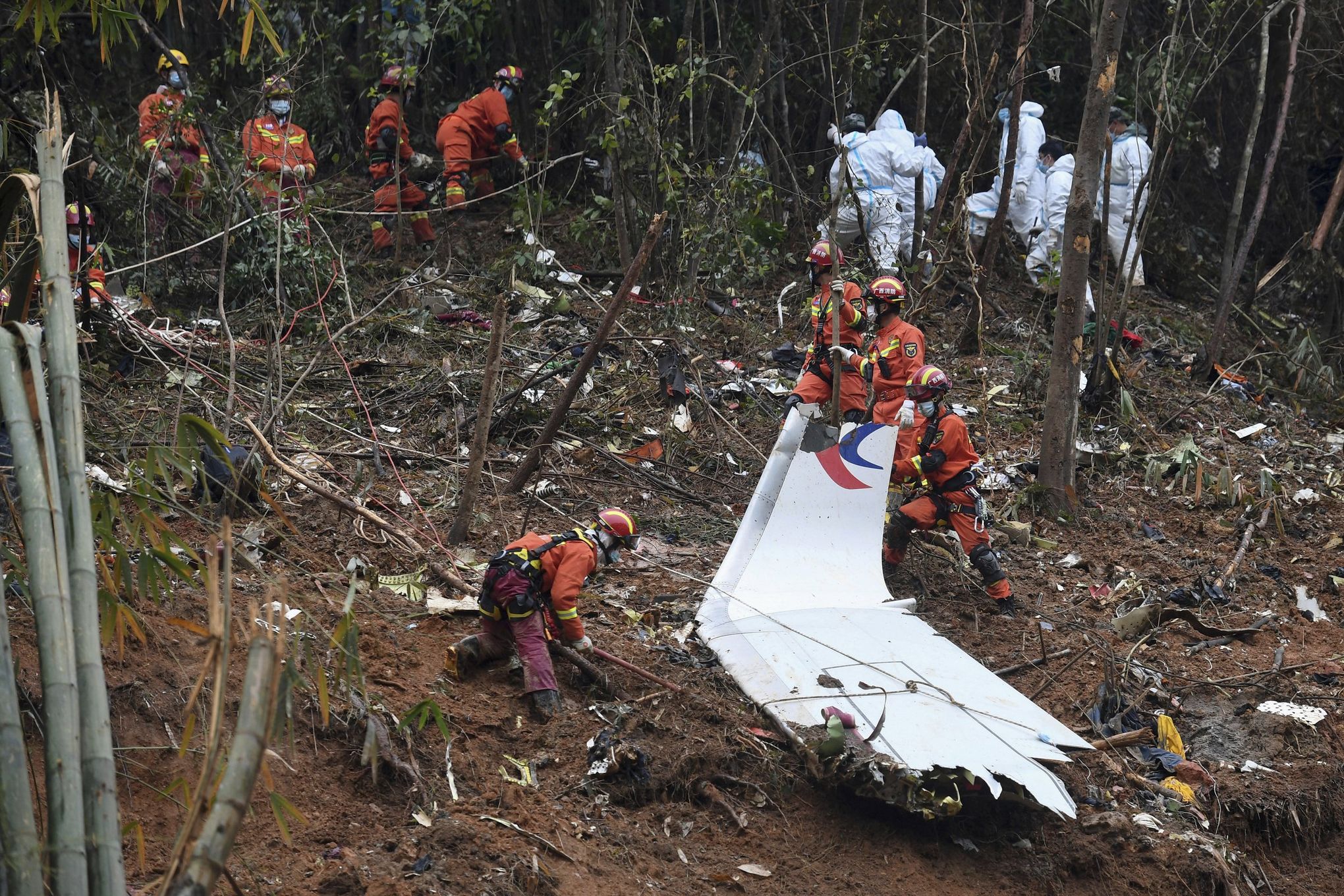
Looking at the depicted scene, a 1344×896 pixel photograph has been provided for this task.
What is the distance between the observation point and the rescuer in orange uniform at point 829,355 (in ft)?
23.2

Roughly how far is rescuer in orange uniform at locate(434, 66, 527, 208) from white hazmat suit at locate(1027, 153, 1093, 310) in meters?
4.68

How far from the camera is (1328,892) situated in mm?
4371

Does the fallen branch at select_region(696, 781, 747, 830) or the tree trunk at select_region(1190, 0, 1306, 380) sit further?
the tree trunk at select_region(1190, 0, 1306, 380)

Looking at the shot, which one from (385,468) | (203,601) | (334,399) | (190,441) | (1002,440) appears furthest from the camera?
(1002,440)

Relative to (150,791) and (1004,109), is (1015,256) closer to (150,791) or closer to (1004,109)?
(1004,109)

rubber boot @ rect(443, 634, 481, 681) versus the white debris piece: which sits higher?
rubber boot @ rect(443, 634, 481, 681)

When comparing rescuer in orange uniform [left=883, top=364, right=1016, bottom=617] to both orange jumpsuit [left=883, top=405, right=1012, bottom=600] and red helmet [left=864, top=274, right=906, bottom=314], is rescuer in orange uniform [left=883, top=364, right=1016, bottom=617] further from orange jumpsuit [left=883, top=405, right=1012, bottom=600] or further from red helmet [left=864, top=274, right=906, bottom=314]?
red helmet [left=864, top=274, right=906, bottom=314]

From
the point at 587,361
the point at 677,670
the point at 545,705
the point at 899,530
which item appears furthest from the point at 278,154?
the point at 545,705

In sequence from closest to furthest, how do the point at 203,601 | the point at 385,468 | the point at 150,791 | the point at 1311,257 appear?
1. the point at 150,791
2. the point at 203,601
3. the point at 385,468
4. the point at 1311,257

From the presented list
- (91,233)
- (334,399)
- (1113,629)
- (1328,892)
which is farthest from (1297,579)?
(91,233)

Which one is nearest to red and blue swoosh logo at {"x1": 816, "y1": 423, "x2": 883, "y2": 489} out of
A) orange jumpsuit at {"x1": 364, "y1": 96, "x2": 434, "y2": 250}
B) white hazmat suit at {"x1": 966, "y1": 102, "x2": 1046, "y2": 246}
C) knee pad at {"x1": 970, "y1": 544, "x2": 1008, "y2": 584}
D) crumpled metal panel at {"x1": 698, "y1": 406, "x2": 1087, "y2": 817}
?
crumpled metal panel at {"x1": 698, "y1": 406, "x2": 1087, "y2": 817}

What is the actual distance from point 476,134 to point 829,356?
4.14 metres

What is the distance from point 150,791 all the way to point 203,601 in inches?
47.3

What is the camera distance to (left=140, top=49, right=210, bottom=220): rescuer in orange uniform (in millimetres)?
7156
